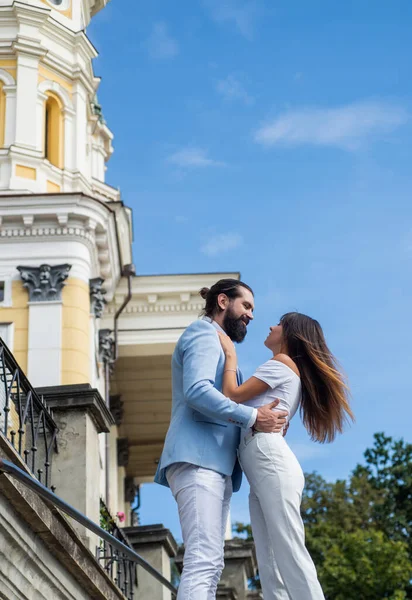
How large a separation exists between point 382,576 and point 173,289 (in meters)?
14.9

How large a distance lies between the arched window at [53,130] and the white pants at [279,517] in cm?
2149

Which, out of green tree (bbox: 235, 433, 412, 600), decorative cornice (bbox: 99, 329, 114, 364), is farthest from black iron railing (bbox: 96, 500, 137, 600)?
green tree (bbox: 235, 433, 412, 600)

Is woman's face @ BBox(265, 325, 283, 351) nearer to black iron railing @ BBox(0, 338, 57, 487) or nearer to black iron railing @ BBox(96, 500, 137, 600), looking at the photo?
black iron railing @ BBox(0, 338, 57, 487)

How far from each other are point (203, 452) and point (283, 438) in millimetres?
451

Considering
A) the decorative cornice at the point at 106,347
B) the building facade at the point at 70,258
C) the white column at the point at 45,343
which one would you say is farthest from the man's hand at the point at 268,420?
the decorative cornice at the point at 106,347

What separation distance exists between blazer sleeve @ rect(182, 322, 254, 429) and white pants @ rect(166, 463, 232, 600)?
316 mm

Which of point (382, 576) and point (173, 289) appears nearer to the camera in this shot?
point (173, 289)

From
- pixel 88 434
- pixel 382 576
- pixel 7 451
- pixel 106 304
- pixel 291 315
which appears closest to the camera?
pixel 291 315

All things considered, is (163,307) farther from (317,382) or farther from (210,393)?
(210,393)

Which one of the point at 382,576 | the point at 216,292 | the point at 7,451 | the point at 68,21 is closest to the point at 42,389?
the point at 7,451

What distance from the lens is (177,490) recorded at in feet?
19.7

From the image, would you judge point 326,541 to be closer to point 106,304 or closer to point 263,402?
point 106,304

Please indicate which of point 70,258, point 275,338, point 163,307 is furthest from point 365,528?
Result: point 275,338

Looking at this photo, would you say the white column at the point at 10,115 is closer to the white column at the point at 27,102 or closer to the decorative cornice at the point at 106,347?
the white column at the point at 27,102
